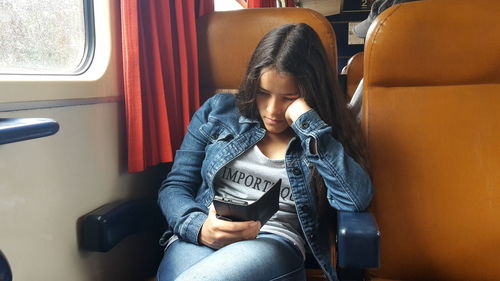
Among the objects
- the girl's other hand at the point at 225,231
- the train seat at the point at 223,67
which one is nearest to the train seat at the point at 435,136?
the train seat at the point at 223,67

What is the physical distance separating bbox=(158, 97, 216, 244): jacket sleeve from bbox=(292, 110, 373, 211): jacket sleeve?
320mm

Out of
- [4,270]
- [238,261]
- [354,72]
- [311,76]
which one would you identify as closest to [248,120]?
[311,76]

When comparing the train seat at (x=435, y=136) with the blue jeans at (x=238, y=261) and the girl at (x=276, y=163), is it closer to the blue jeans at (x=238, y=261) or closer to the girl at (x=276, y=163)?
the girl at (x=276, y=163)

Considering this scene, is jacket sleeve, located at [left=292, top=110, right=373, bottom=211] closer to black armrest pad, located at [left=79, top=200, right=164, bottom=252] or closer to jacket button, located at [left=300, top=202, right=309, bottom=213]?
jacket button, located at [left=300, top=202, right=309, bottom=213]

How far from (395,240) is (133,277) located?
838 millimetres

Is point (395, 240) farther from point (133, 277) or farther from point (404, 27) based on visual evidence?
point (133, 277)

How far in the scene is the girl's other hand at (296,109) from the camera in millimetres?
1129

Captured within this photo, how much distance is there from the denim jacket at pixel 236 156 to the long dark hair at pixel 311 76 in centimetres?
7

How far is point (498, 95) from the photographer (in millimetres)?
1180

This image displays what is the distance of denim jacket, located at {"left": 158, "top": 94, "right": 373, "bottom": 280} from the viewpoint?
3.55 feet

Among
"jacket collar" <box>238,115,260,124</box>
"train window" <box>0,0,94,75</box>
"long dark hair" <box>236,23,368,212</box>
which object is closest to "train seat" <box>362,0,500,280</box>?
"long dark hair" <box>236,23,368,212</box>

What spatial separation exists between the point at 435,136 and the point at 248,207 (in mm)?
627

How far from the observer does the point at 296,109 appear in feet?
3.74

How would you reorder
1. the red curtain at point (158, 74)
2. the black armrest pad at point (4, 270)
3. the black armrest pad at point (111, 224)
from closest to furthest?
the black armrest pad at point (4, 270) < the black armrest pad at point (111, 224) < the red curtain at point (158, 74)
